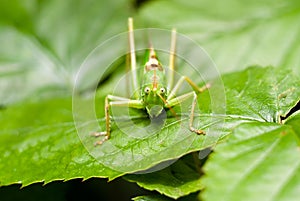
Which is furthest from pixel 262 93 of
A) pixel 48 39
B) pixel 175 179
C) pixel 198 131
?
pixel 48 39

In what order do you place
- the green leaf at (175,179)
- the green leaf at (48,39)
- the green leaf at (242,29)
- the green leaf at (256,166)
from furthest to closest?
the green leaf at (48,39)
the green leaf at (242,29)
the green leaf at (175,179)
the green leaf at (256,166)

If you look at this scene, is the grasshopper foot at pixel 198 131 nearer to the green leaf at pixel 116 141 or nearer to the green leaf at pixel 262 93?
the green leaf at pixel 116 141

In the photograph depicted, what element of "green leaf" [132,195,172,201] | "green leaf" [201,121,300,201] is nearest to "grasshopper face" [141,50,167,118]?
"green leaf" [132,195,172,201]

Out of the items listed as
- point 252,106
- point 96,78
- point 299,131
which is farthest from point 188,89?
point 96,78

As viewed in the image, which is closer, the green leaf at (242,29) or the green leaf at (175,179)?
the green leaf at (175,179)

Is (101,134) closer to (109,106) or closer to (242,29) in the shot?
(109,106)

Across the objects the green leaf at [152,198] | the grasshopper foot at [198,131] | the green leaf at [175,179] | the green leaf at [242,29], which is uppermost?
the green leaf at [242,29]

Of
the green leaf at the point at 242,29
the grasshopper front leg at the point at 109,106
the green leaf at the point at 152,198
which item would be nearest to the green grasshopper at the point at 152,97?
the grasshopper front leg at the point at 109,106
